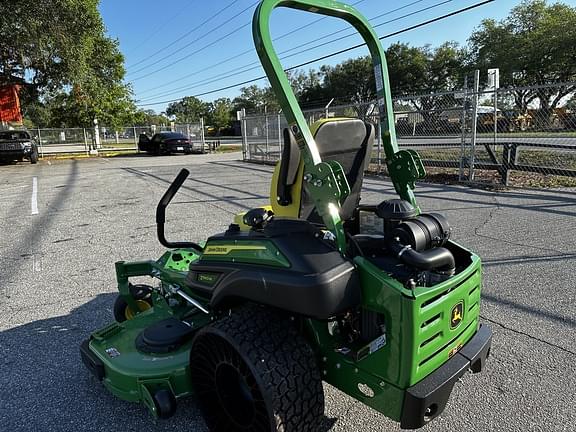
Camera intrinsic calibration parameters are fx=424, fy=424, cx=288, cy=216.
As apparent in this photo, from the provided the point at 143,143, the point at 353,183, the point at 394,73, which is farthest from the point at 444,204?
the point at 394,73

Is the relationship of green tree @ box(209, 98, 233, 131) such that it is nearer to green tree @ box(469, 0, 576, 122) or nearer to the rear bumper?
green tree @ box(469, 0, 576, 122)

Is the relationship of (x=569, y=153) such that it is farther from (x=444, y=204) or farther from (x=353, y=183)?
(x=353, y=183)

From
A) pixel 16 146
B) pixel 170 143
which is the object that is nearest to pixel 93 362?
pixel 16 146

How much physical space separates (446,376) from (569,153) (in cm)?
1035

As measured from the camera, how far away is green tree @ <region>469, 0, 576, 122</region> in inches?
1650

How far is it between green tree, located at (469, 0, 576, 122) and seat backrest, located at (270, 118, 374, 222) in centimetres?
4680

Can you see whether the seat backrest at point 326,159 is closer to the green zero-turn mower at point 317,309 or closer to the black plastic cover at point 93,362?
the green zero-turn mower at point 317,309

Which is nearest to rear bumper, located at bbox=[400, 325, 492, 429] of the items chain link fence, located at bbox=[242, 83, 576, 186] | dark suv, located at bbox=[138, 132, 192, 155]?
chain link fence, located at bbox=[242, 83, 576, 186]

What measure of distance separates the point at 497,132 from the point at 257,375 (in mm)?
11143

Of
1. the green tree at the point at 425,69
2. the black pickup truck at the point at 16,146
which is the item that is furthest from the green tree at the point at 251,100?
the black pickup truck at the point at 16,146

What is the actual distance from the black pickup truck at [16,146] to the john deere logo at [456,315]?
72.1 feet

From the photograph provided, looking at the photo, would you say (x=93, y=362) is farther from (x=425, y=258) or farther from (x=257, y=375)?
(x=425, y=258)

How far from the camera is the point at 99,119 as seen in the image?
1161 inches

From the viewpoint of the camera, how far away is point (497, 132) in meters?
11.0
